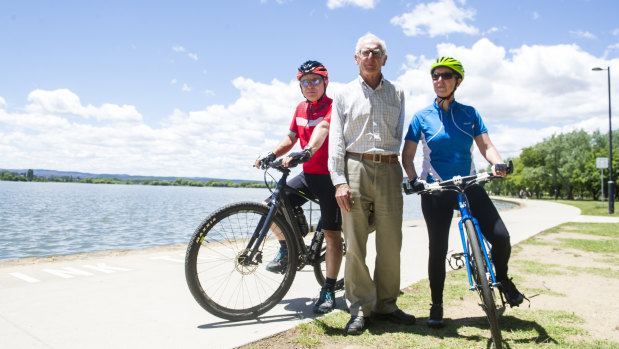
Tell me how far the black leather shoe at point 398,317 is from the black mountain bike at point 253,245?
0.68 meters

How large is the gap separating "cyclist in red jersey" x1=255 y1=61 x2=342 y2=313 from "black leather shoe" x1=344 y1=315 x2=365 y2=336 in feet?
1.57

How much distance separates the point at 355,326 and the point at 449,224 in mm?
1058

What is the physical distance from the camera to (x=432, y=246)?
3.52 metres

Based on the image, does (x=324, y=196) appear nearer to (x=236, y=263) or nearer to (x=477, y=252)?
(x=236, y=263)

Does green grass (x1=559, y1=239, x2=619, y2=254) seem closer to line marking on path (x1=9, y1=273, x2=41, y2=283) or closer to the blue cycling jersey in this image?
the blue cycling jersey

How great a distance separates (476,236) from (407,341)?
869 mm

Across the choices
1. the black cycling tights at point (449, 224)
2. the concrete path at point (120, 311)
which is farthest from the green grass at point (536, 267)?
the black cycling tights at point (449, 224)

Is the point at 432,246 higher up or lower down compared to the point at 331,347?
higher up

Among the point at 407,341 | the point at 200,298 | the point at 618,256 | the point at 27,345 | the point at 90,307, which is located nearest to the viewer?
the point at 27,345

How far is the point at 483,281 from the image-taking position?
9.76 feet

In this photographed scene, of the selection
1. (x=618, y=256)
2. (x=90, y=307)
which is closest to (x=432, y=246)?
(x=90, y=307)

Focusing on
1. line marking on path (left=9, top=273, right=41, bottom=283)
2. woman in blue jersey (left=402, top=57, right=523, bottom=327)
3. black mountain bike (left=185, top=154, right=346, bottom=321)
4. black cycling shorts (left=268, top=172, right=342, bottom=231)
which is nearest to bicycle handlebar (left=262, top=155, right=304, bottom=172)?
black mountain bike (left=185, top=154, right=346, bottom=321)

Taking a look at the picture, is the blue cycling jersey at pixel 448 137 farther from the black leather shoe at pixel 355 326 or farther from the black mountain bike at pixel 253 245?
the black leather shoe at pixel 355 326

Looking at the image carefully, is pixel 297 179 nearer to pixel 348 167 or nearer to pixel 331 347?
pixel 348 167
